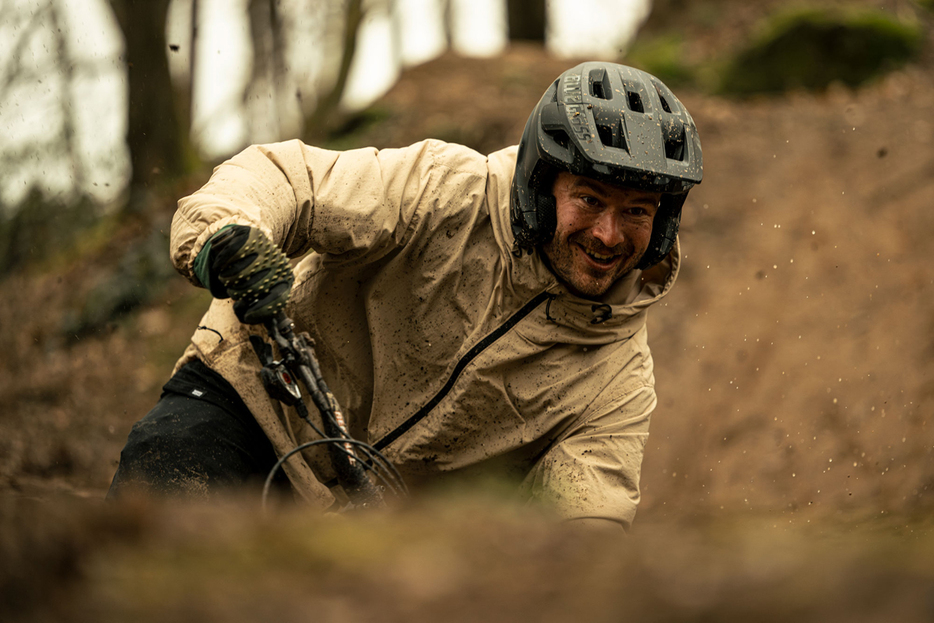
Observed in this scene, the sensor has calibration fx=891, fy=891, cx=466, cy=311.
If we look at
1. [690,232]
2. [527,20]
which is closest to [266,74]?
[527,20]

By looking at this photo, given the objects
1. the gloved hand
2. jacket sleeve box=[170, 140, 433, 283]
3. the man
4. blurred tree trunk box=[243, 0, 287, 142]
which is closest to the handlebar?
the gloved hand

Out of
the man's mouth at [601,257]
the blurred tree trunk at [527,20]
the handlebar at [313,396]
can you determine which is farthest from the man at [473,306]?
the blurred tree trunk at [527,20]

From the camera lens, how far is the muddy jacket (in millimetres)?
3602

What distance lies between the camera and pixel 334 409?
3.23m

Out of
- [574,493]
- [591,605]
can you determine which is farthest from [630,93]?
[591,605]

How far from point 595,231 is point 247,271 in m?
1.39

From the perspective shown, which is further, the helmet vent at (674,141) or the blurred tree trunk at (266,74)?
the blurred tree trunk at (266,74)

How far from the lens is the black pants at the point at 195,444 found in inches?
130

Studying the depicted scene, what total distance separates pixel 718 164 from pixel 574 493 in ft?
29.2

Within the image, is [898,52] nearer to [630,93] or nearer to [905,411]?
[905,411]

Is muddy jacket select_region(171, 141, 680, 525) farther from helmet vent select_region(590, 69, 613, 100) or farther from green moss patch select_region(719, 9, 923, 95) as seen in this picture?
green moss patch select_region(719, 9, 923, 95)

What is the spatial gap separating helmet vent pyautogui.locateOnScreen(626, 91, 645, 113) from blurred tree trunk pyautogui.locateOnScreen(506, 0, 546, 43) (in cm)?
1230

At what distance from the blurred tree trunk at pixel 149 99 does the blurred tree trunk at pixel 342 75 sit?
1989 millimetres

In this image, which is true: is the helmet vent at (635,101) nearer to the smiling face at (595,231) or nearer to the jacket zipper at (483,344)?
the smiling face at (595,231)
